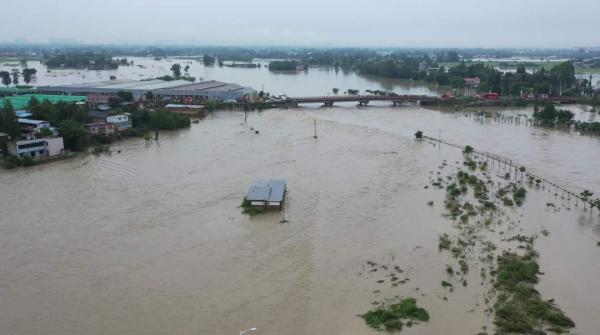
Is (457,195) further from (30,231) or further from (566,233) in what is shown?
(30,231)

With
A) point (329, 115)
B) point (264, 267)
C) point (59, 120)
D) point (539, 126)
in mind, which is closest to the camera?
point (264, 267)

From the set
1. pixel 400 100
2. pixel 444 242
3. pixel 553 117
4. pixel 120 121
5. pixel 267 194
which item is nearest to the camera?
pixel 444 242

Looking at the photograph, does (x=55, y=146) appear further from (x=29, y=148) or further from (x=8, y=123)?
(x=8, y=123)

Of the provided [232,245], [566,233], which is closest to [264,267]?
[232,245]

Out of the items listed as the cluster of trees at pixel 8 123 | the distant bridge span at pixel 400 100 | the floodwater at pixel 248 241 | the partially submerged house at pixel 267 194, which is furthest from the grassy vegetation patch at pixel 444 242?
the distant bridge span at pixel 400 100

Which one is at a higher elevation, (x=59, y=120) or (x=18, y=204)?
(x=59, y=120)

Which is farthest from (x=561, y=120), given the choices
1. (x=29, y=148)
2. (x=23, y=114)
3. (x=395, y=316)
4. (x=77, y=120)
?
(x=23, y=114)

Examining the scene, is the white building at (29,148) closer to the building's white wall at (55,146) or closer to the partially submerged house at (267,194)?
the building's white wall at (55,146)

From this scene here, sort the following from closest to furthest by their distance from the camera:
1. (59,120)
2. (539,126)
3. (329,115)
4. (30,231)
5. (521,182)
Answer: (30,231) → (521,182) → (59,120) → (539,126) → (329,115)
